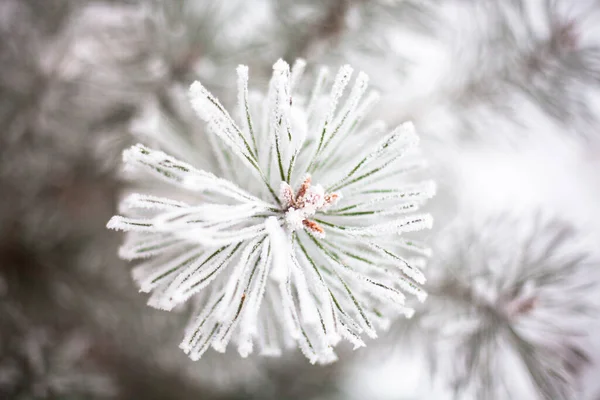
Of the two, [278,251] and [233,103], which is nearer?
[278,251]

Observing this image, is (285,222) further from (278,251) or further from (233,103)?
(233,103)

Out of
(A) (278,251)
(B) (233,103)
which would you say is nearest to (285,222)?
(A) (278,251)

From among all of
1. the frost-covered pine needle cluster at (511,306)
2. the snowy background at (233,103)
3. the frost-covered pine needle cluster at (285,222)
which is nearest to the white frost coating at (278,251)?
the frost-covered pine needle cluster at (285,222)

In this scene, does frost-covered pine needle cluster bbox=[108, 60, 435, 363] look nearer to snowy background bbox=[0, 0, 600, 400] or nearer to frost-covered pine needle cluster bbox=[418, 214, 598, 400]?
snowy background bbox=[0, 0, 600, 400]

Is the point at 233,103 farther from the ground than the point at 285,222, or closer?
farther from the ground

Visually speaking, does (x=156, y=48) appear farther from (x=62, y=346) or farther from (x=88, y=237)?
(x=62, y=346)

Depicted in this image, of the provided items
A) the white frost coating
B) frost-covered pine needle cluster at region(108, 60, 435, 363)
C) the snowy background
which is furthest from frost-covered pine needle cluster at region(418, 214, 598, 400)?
the white frost coating

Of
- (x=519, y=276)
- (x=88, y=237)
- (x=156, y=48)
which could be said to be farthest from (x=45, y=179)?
(x=519, y=276)
